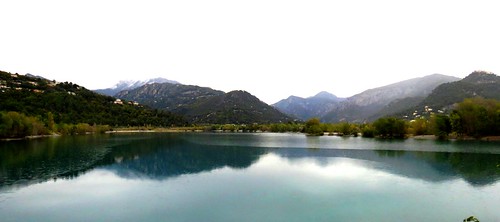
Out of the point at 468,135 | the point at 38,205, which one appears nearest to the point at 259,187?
the point at 38,205

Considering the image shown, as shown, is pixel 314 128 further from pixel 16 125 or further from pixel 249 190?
pixel 249 190

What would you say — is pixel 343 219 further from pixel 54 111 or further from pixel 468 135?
pixel 54 111

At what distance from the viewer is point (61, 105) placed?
155 metres

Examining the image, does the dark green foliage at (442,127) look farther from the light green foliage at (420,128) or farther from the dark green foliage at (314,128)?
the dark green foliage at (314,128)

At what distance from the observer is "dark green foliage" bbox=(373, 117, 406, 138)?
122438 mm

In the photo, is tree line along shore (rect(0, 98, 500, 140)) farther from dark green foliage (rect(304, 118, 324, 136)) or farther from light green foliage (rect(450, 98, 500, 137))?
dark green foliage (rect(304, 118, 324, 136))

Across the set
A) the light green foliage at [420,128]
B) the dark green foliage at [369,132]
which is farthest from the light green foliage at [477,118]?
the dark green foliage at [369,132]

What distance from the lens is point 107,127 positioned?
157000mm

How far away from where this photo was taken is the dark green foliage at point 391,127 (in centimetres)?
12244

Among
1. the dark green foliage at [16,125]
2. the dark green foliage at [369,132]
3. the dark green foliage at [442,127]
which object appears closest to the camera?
the dark green foliage at [16,125]

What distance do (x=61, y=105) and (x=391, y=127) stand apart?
14529cm

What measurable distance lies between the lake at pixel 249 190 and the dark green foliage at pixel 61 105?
9040cm

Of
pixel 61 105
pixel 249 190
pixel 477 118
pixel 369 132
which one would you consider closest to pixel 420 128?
pixel 369 132

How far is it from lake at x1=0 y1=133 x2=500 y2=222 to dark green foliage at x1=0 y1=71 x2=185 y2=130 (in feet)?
297
